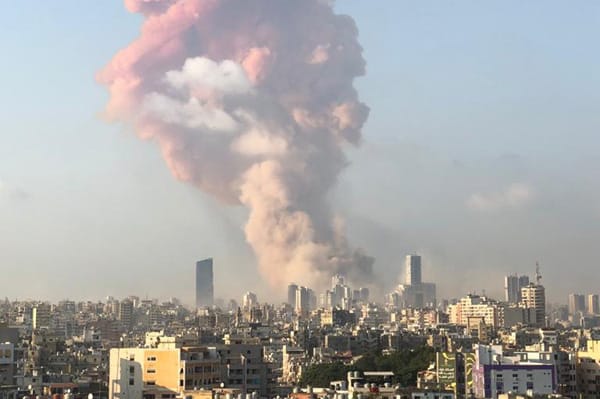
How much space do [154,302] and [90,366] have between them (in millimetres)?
82504

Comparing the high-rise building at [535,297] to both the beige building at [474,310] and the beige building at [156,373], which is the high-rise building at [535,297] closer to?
the beige building at [474,310]

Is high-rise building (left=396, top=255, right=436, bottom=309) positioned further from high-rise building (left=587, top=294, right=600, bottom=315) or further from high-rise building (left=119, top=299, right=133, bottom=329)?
high-rise building (left=119, top=299, right=133, bottom=329)

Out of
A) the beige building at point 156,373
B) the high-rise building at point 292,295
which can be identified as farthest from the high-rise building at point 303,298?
the beige building at point 156,373

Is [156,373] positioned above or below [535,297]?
below

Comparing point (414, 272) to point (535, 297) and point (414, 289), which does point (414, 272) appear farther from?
point (535, 297)

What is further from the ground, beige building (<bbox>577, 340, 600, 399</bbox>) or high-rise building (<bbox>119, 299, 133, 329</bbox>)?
high-rise building (<bbox>119, 299, 133, 329</bbox>)

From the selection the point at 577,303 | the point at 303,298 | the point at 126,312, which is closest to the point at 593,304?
the point at 577,303

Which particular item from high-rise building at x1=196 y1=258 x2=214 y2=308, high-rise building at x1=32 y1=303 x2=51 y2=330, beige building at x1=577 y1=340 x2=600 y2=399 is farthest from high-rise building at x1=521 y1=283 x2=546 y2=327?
beige building at x1=577 y1=340 x2=600 y2=399

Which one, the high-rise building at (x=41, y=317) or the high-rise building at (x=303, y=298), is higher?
the high-rise building at (x=303, y=298)

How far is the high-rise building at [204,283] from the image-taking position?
526 feet

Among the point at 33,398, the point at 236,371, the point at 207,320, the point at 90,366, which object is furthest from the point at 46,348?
the point at 207,320

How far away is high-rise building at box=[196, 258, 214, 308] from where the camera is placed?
160m

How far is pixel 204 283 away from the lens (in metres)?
162

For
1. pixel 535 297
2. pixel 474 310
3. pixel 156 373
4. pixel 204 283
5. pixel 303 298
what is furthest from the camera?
pixel 204 283
